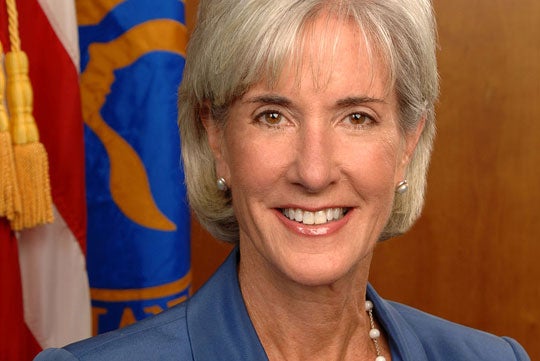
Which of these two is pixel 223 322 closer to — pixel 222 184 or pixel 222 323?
pixel 222 323

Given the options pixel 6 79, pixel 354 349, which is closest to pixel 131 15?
pixel 6 79

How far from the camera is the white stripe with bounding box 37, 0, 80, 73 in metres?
1.81

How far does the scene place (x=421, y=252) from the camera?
2.55m

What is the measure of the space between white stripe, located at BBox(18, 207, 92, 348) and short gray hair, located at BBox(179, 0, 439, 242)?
1.54ft

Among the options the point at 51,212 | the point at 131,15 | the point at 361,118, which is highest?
the point at 131,15

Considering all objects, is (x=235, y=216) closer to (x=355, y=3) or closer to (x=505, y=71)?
(x=355, y=3)

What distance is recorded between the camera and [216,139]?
1456mm

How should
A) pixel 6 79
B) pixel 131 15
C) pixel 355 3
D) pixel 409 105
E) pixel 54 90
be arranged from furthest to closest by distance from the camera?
pixel 131 15
pixel 54 90
pixel 6 79
pixel 409 105
pixel 355 3

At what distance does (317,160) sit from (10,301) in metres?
0.77

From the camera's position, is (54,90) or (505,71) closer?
(54,90)

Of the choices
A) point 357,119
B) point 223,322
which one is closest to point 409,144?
point 357,119

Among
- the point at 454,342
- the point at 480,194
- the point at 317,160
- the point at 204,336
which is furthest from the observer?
the point at 480,194

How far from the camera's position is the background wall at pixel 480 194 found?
2424 mm

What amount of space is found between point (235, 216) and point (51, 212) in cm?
40
